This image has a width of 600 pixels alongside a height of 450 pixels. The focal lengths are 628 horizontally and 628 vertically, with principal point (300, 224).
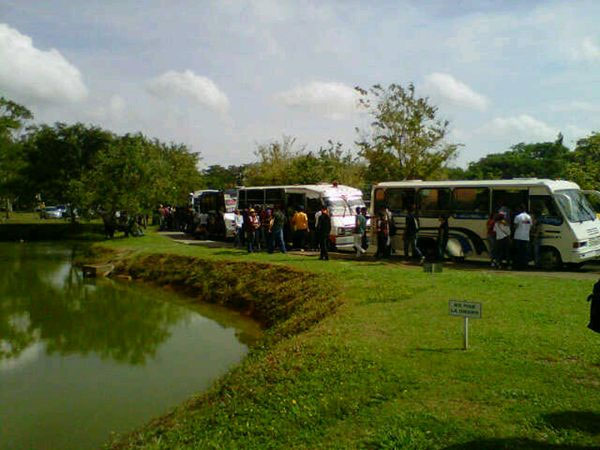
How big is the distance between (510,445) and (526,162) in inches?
3201

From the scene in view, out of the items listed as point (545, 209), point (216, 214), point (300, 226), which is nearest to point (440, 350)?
point (545, 209)

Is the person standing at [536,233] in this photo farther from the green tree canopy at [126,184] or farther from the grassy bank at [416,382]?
the green tree canopy at [126,184]

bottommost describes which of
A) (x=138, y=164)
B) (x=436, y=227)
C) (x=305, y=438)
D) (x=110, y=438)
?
(x=110, y=438)

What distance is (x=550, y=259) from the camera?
52.2 feet

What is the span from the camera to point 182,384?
35.1 ft

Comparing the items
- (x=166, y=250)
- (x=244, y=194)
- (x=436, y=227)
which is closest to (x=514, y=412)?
(x=436, y=227)

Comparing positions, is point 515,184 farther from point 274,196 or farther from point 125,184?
point 125,184

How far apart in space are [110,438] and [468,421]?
4.84 m

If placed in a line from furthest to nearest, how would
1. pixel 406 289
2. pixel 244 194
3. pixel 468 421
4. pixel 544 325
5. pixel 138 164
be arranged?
pixel 138 164 → pixel 244 194 → pixel 406 289 → pixel 544 325 → pixel 468 421

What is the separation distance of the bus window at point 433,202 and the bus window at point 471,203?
0.74 feet

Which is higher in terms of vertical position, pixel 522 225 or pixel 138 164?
pixel 138 164

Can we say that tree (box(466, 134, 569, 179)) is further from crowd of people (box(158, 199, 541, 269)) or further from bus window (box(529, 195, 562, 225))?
bus window (box(529, 195, 562, 225))

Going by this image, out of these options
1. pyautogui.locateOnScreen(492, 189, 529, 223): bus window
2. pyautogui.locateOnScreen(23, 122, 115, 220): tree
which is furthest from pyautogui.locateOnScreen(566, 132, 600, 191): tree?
pyautogui.locateOnScreen(23, 122, 115, 220): tree

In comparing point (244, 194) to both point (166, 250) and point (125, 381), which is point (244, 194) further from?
point (125, 381)
